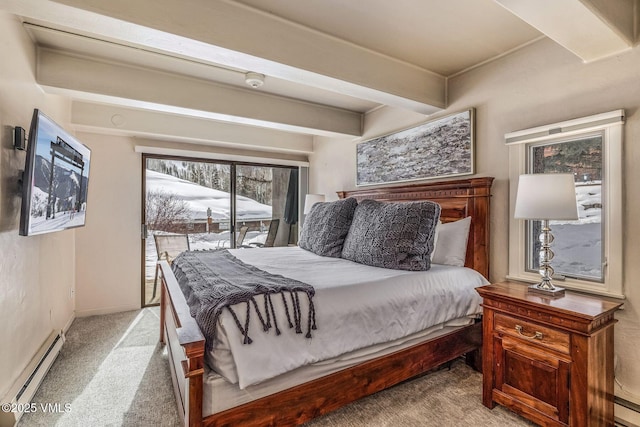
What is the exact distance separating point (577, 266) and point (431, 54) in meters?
1.91

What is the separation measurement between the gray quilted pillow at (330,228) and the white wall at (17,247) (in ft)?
7.03

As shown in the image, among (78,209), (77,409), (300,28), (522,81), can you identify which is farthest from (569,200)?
(78,209)

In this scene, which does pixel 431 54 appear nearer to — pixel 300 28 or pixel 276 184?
pixel 300 28

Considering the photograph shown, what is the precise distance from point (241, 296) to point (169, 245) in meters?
3.14

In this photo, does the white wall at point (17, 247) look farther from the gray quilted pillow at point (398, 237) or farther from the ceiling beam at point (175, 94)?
the gray quilted pillow at point (398, 237)

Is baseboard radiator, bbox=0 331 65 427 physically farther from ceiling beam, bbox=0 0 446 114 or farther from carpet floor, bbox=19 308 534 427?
ceiling beam, bbox=0 0 446 114

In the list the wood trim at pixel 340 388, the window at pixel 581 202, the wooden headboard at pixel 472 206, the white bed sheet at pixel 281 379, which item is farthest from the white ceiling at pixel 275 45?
the wood trim at pixel 340 388

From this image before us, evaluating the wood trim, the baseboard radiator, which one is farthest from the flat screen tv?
the wood trim

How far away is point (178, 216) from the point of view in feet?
13.7

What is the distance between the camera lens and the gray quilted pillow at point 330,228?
285 cm

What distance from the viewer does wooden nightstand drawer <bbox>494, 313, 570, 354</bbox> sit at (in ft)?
5.28

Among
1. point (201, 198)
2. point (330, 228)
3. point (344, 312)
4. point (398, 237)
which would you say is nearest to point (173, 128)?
point (201, 198)

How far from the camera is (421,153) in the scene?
10.1 feet

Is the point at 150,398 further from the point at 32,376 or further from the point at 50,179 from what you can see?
the point at 50,179
